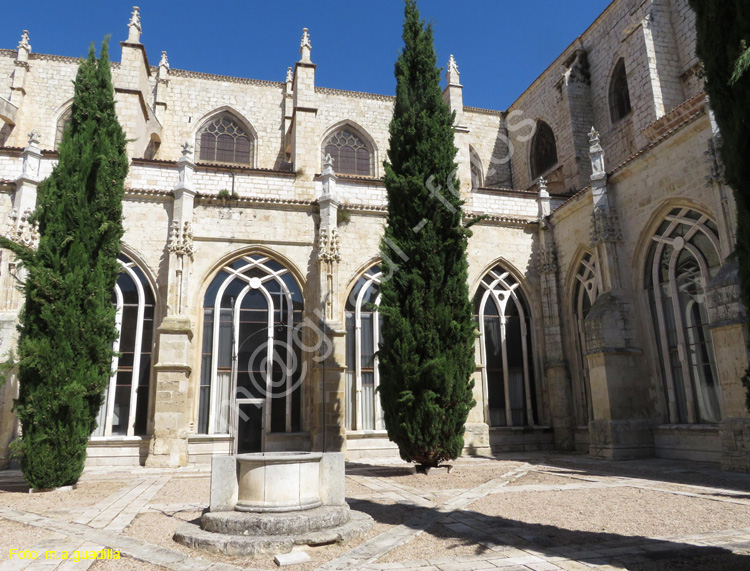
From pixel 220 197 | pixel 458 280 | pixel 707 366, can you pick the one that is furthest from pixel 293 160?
pixel 707 366

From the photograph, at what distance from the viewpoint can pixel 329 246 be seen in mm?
13375

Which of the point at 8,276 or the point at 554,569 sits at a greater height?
the point at 8,276

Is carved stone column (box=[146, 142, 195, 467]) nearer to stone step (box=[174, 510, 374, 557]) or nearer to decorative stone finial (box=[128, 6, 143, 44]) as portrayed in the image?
decorative stone finial (box=[128, 6, 143, 44])

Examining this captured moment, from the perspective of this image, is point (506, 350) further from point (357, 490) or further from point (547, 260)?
point (357, 490)

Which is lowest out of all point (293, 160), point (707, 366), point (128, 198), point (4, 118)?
point (707, 366)

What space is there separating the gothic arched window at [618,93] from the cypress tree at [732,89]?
12652mm

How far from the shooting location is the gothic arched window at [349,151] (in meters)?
19.8

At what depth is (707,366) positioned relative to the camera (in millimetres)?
10461

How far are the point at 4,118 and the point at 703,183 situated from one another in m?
19.0

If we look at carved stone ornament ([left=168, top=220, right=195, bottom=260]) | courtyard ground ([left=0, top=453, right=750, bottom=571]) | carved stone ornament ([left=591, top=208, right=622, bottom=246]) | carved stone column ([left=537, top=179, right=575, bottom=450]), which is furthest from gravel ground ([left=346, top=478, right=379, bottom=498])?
carved stone ornament ([left=591, top=208, right=622, bottom=246])

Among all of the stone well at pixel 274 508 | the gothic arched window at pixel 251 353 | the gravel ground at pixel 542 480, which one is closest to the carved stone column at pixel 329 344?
the gothic arched window at pixel 251 353

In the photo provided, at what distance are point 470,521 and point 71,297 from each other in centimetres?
695

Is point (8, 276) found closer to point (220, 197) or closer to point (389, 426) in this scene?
point (220, 197)

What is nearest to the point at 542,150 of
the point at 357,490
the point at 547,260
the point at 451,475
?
the point at 547,260
